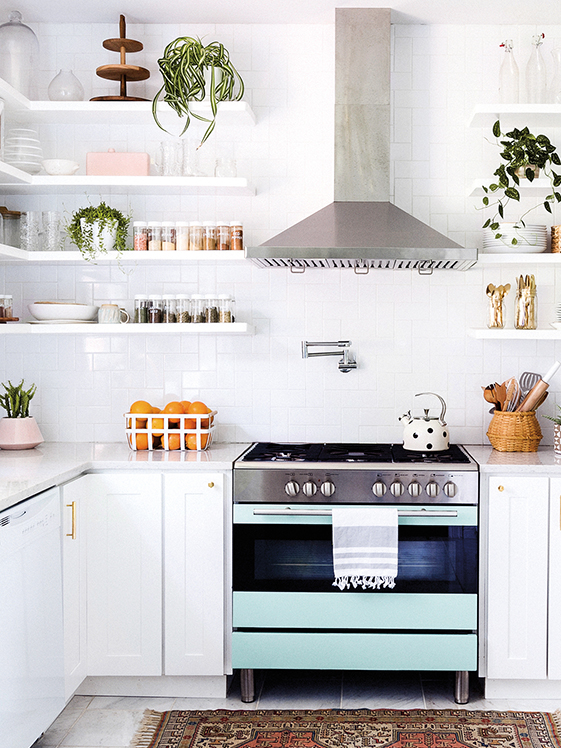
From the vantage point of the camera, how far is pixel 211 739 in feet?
9.06

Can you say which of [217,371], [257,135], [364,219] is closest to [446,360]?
[364,219]

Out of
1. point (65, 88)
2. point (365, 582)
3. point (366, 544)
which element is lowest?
point (365, 582)

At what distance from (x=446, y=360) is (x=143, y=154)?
5.53 ft

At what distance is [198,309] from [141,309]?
26cm

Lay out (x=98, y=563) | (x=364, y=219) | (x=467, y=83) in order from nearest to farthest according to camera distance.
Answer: (x=98, y=563)
(x=364, y=219)
(x=467, y=83)

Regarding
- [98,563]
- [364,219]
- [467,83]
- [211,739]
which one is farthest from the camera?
[467,83]

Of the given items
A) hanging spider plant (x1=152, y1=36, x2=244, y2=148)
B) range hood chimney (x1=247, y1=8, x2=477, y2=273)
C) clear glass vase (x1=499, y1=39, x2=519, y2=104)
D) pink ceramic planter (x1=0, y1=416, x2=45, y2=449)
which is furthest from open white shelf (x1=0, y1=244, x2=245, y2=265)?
clear glass vase (x1=499, y1=39, x2=519, y2=104)

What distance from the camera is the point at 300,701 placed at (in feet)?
10.0

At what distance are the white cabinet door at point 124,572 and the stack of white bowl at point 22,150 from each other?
140 centimetres

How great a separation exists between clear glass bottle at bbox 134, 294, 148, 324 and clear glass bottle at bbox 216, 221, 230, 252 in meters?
0.41

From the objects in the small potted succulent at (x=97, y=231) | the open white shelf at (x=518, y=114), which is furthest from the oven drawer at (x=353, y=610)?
the open white shelf at (x=518, y=114)

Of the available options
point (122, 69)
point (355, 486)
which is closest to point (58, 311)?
point (122, 69)

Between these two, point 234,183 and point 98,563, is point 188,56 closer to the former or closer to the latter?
point 234,183

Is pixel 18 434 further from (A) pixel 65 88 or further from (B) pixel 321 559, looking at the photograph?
(A) pixel 65 88
